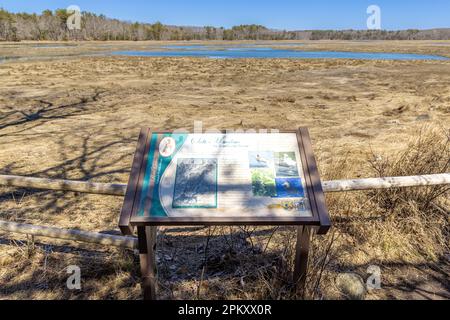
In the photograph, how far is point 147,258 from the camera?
257 centimetres

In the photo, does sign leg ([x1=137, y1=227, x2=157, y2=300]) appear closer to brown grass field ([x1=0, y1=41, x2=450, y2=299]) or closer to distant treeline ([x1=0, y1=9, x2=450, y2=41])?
brown grass field ([x1=0, y1=41, x2=450, y2=299])

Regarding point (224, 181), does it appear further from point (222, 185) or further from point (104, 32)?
point (104, 32)

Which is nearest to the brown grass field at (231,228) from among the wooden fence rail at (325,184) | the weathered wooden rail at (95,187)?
the weathered wooden rail at (95,187)

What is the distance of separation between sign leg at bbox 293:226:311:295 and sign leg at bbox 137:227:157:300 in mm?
1130

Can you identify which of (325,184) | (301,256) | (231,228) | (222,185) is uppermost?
(222,185)

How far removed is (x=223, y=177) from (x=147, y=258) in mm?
831

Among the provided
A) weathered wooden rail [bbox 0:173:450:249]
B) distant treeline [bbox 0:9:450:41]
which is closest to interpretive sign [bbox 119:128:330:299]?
weathered wooden rail [bbox 0:173:450:249]

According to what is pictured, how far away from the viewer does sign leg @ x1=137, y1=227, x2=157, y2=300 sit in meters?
2.49

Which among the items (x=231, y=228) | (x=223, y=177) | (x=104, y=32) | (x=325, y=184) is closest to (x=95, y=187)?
(x=223, y=177)

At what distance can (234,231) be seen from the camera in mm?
4074
